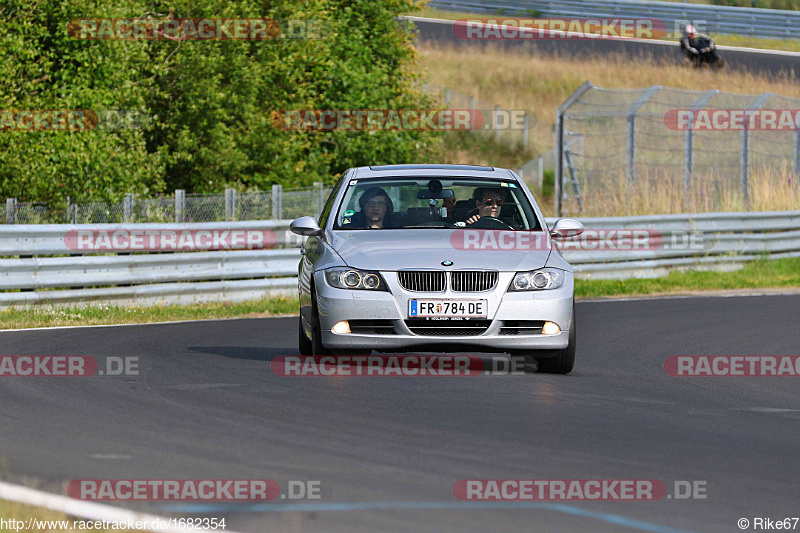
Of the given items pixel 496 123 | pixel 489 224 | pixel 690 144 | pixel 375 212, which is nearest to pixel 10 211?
pixel 375 212

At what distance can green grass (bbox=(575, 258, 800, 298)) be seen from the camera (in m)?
21.7

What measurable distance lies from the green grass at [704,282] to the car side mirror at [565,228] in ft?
32.2

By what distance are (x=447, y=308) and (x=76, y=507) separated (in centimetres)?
491

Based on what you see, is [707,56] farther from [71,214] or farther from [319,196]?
[71,214]

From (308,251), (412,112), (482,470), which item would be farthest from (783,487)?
(412,112)

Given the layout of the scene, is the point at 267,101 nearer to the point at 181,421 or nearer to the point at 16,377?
the point at 16,377

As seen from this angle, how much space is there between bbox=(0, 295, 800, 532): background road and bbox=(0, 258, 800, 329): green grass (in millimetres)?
3346

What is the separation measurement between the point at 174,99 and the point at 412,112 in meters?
6.29

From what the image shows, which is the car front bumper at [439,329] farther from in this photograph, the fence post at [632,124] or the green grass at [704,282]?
the fence post at [632,124]

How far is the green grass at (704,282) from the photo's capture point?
21692mm

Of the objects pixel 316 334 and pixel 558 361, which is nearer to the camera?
pixel 316 334

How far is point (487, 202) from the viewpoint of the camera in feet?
38.4

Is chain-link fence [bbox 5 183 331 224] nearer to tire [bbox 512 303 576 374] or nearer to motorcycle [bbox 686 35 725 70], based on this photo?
tire [bbox 512 303 576 374]

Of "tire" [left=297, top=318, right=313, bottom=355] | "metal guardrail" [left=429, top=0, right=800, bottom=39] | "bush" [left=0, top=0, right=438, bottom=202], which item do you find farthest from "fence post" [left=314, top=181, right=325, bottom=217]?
"metal guardrail" [left=429, top=0, right=800, bottom=39]
